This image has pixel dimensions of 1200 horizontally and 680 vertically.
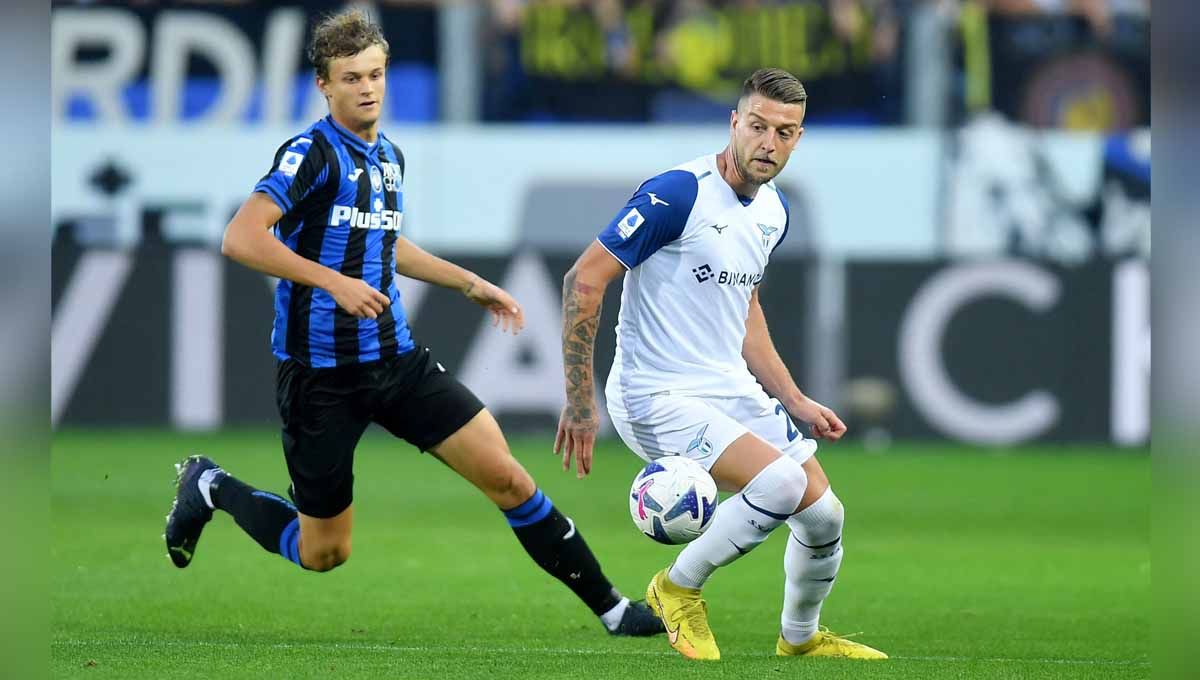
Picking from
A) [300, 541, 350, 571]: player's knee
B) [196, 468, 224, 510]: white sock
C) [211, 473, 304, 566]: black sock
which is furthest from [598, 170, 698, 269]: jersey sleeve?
[196, 468, 224, 510]: white sock

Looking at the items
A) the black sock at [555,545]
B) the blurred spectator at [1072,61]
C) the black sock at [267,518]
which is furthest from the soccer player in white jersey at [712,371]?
the blurred spectator at [1072,61]

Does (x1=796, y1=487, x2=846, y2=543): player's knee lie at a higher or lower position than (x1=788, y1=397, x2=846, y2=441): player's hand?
lower

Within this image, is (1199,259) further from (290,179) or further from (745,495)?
→ (290,179)

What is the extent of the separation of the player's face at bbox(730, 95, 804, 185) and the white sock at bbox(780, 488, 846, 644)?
3.50 ft

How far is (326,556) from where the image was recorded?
6152mm

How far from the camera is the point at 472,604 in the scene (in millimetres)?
7145

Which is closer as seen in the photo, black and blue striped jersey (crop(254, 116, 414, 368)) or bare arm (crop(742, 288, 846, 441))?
black and blue striped jersey (crop(254, 116, 414, 368))

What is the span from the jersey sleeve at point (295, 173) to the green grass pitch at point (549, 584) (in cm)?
144

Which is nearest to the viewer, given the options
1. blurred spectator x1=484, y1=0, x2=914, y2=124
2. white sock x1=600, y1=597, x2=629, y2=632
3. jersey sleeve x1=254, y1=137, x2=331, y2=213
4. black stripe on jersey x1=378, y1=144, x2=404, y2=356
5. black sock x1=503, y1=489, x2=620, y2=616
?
jersey sleeve x1=254, y1=137, x2=331, y2=213

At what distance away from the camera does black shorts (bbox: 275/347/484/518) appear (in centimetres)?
584

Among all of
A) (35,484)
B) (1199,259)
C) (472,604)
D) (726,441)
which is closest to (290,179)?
(726,441)

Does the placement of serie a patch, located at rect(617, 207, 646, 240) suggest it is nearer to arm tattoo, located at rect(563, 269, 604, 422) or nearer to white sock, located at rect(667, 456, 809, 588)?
arm tattoo, located at rect(563, 269, 604, 422)

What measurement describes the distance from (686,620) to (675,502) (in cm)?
56

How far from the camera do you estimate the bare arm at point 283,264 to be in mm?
5293
